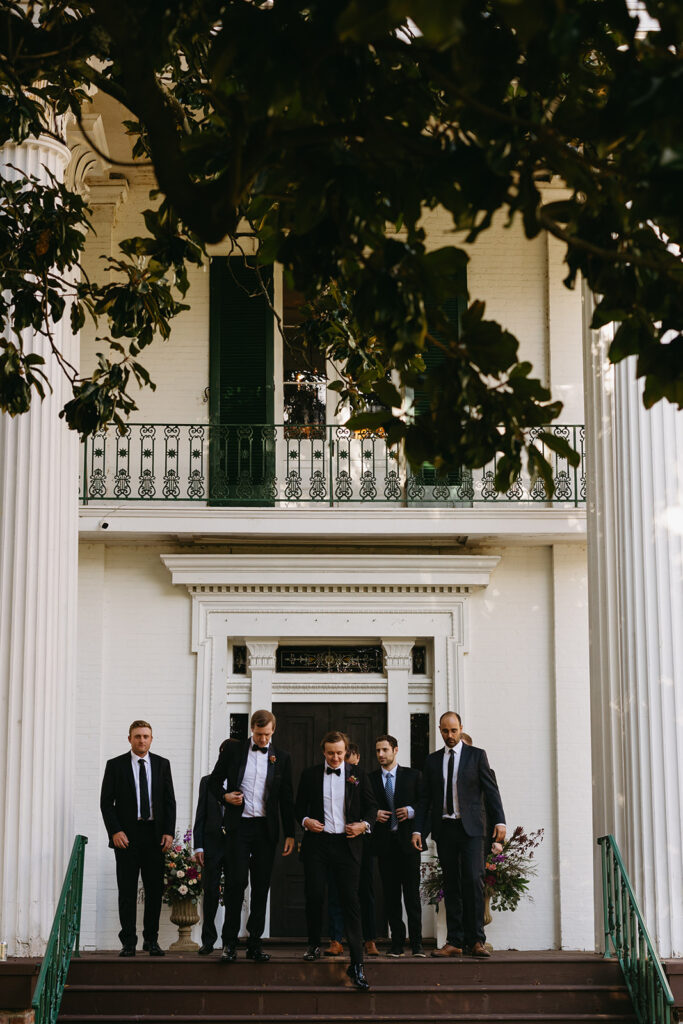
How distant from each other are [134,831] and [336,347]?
4.92 m

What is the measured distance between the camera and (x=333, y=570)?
13.7 meters

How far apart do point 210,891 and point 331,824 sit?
133cm

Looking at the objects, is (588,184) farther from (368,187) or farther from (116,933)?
(116,933)

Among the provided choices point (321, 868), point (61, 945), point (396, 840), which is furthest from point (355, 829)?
point (61, 945)

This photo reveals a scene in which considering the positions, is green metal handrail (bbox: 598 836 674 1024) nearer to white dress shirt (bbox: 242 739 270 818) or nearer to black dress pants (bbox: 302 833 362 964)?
black dress pants (bbox: 302 833 362 964)

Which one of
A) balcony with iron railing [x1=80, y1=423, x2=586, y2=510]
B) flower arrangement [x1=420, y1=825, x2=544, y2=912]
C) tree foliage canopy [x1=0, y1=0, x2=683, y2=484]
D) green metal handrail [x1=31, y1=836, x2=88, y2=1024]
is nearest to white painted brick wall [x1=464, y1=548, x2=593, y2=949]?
flower arrangement [x1=420, y1=825, x2=544, y2=912]

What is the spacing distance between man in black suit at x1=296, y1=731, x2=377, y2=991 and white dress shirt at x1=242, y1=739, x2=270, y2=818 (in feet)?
0.93

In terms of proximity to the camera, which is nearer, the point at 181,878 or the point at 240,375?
the point at 181,878

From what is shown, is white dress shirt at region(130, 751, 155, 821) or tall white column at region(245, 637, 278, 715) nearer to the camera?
white dress shirt at region(130, 751, 155, 821)

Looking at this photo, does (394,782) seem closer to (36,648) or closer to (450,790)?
(450,790)

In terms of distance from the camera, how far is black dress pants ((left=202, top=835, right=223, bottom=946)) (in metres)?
10.4

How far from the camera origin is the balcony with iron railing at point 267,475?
45.0ft

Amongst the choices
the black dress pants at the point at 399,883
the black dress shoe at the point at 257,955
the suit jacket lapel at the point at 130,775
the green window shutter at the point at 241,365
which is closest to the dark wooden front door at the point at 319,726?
the black dress pants at the point at 399,883

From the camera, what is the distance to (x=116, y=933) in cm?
1299
